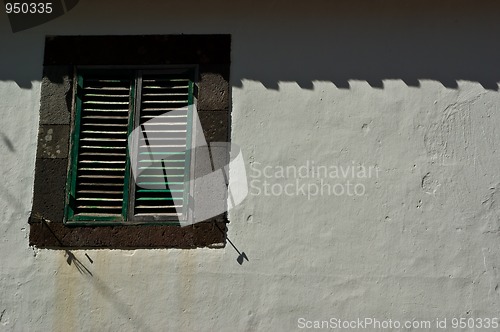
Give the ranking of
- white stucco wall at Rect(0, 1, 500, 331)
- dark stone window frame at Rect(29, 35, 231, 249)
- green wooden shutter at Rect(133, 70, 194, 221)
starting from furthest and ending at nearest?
green wooden shutter at Rect(133, 70, 194, 221)
dark stone window frame at Rect(29, 35, 231, 249)
white stucco wall at Rect(0, 1, 500, 331)

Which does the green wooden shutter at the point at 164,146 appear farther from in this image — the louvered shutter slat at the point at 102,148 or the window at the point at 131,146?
the louvered shutter slat at the point at 102,148

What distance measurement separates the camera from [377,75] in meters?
6.23

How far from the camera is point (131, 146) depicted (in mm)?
6203

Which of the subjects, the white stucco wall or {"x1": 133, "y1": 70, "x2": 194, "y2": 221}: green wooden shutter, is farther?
{"x1": 133, "y1": 70, "x2": 194, "y2": 221}: green wooden shutter

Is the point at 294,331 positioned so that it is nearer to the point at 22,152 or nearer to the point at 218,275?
the point at 218,275

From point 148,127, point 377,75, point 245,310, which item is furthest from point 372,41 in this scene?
point 245,310

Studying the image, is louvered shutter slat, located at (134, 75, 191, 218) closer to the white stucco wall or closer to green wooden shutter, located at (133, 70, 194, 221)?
green wooden shutter, located at (133, 70, 194, 221)

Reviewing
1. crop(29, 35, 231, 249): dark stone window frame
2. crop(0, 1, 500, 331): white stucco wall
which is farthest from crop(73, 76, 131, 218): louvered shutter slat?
crop(0, 1, 500, 331): white stucco wall

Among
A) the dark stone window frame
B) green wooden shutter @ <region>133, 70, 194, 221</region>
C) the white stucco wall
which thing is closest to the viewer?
the white stucco wall

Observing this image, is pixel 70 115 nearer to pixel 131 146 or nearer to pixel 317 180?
pixel 131 146

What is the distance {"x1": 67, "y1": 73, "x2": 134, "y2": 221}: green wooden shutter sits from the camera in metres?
6.09

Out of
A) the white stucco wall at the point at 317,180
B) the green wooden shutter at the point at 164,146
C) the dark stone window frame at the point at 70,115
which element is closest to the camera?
the white stucco wall at the point at 317,180

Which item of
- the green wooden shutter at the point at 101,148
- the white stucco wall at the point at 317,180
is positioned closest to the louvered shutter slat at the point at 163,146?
the green wooden shutter at the point at 101,148

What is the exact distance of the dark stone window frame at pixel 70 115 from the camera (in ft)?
19.6
